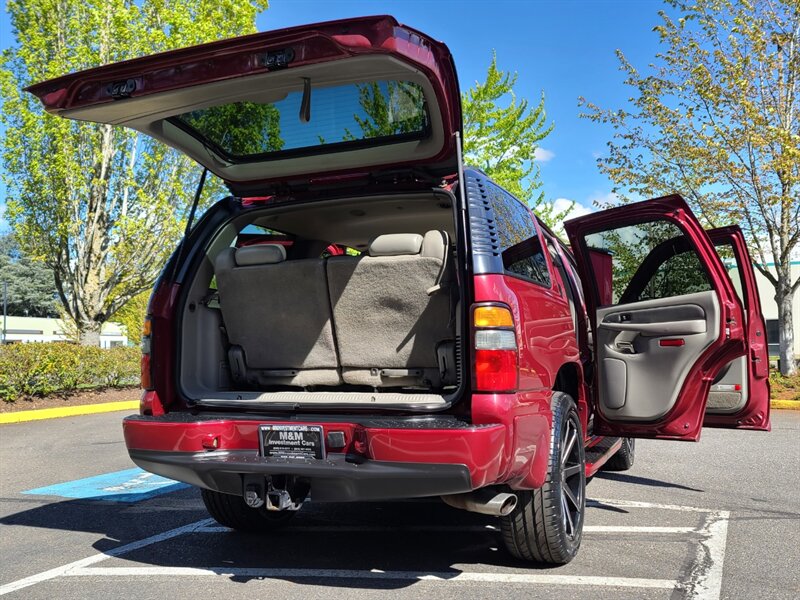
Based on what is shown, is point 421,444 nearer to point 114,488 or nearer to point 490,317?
point 490,317

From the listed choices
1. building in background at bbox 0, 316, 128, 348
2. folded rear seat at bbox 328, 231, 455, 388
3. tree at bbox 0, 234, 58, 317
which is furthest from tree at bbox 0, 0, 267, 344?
tree at bbox 0, 234, 58, 317

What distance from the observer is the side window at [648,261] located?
5074 mm

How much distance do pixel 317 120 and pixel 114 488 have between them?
12.9ft

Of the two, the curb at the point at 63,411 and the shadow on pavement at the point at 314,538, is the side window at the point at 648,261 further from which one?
the curb at the point at 63,411

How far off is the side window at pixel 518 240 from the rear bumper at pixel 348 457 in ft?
2.96

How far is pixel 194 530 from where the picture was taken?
4.54 metres

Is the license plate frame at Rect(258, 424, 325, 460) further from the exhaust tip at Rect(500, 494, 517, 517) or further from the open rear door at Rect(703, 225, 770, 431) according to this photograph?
the open rear door at Rect(703, 225, 770, 431)

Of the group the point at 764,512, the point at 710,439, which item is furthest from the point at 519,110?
the point at 764,512

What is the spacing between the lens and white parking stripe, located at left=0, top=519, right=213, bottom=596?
340 centimetres

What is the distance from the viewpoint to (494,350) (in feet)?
10.1

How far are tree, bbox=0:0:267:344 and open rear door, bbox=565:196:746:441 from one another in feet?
45.4

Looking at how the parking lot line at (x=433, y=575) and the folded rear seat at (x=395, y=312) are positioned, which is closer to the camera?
the parking lot line at (x=433, y=575)

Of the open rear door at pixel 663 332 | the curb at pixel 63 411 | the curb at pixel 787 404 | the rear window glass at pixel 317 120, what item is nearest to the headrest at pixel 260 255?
the rear window glass at pixel 317 120

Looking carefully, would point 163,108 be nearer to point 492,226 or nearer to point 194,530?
point 492,226
